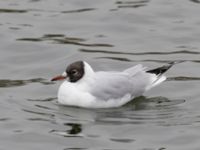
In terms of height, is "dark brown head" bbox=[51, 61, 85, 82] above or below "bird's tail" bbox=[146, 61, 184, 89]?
above

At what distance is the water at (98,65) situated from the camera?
11625 millimetres

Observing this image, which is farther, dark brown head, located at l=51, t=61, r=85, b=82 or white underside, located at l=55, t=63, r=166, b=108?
dark brown head, located at l=51, t=61, r=85, b=82

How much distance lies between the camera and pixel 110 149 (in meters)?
11.1

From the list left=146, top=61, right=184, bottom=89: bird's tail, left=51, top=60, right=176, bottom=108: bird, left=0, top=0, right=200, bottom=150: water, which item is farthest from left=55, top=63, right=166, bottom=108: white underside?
left=146, top=61, right=184, bottom=89: bird's tail

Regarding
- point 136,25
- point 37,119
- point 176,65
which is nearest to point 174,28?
point 136,25

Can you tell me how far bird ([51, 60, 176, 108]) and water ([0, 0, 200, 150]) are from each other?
0.43 ft

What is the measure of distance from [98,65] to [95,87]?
1753 millimetres

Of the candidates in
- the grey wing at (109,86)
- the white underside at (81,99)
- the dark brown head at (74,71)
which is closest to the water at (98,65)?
the white underside at (81,99)

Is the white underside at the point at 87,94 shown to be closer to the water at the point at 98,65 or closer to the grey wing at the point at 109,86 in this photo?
the grey wing at the point at 109,86

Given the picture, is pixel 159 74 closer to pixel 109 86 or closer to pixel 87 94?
pixel 109 86

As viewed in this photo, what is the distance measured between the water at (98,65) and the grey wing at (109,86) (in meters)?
0.22

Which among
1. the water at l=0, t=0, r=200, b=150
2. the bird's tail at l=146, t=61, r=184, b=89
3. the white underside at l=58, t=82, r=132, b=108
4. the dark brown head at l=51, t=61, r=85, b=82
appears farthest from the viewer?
the bird's tail at l=146, t=61, r=184, b=89

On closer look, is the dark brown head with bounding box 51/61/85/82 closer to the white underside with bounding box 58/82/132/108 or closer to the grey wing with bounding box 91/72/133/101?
the white underside with bounding box 58/82/132/108

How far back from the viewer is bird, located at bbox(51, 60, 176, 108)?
12.9 m
